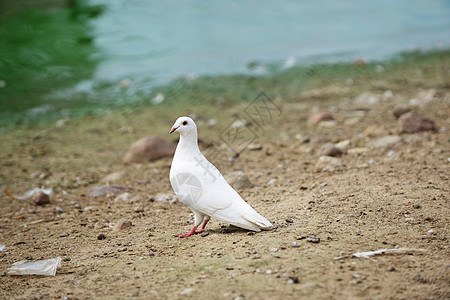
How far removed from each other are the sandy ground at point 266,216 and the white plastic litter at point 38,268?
58 mm

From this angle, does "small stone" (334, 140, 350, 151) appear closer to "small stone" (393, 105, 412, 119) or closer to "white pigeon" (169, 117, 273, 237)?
"small stone" (393, 105, 412, 119)

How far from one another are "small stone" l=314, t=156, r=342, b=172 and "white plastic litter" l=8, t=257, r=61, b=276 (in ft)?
11.5

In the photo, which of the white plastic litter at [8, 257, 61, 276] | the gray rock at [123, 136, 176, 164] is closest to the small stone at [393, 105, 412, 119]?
the gray rock at [123, 136, 176, 164]

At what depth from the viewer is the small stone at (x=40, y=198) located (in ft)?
20.3

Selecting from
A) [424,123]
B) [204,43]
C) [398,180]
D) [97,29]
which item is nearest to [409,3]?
[204,43]

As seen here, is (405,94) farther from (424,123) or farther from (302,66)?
(302,66)

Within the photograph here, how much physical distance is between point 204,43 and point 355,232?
12895 millimetres

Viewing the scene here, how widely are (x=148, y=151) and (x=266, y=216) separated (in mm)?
3138

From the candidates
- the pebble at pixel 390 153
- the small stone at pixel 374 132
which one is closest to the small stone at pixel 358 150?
the pebble at pixel 390 153

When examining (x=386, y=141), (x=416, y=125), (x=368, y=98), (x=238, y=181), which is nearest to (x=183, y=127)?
(x=238, y=181)

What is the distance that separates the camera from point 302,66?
13.3m

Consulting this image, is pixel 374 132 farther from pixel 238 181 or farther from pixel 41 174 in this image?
pixel 41 174

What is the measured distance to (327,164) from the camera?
638cm

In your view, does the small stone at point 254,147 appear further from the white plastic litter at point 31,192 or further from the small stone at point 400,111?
the white plastic litter at point 31,192
